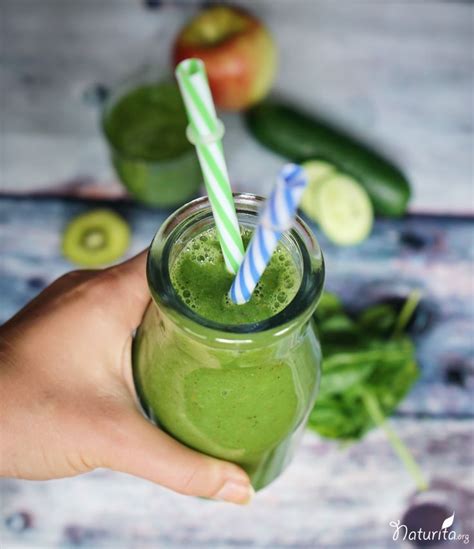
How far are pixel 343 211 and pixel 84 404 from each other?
2.51ft

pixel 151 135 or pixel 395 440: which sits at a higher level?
pixel 151 135

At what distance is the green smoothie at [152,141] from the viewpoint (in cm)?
144

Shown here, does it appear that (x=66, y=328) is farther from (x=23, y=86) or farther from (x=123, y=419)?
(x=23, y=86)

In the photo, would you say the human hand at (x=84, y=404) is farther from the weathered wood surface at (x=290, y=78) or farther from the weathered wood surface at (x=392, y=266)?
the weathered wood surface at (x=290, y=78)

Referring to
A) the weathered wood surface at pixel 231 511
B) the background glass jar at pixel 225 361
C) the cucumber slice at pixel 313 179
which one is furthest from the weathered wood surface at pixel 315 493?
the background glass jar at pixel 225 361

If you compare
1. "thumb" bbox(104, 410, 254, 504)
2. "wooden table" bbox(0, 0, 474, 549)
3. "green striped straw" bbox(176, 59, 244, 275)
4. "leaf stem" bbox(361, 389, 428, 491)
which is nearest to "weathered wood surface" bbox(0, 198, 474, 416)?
"wooden table" bbox(0, 0, 474, 549)

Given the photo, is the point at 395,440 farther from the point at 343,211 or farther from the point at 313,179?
the point at 313,179

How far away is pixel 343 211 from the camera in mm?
1472

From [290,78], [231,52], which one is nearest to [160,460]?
[231,52]

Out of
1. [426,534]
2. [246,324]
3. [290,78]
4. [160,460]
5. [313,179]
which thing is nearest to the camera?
[246,324]

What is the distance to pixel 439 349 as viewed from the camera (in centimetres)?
143

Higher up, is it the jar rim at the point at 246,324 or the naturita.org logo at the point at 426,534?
the jar rim at the point at 246,324

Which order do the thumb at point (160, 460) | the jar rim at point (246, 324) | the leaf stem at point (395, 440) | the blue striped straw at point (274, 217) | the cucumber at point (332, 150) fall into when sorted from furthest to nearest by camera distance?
1. the cucumber at point (332, 150)
2. the leaf stem at point (395, 440)
3. the thumb at point (160, 460)
4. the jar rim at point (246, 324)
5. the blue striped straw at point (274, 217)

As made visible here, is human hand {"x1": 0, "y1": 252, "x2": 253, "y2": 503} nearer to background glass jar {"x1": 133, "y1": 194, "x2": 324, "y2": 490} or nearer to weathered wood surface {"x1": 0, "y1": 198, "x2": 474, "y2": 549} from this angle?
background glass jar {"x1": 133, "y1": 194, "x2": 324, "y2": 490}
